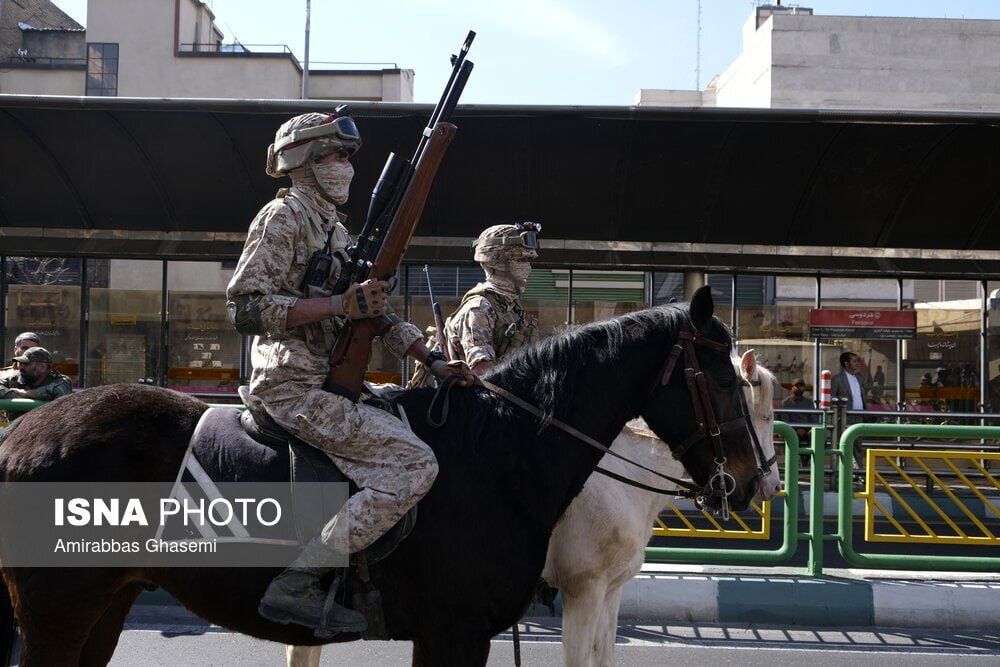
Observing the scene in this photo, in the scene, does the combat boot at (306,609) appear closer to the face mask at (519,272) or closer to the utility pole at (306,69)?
the face mask at (519,272)

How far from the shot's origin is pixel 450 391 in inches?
142

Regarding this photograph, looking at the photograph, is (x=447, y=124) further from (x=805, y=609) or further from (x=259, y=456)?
(x=805, y=609)

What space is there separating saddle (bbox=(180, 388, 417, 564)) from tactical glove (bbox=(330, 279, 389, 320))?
1.41ft

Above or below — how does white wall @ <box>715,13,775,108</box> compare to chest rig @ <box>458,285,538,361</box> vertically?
above

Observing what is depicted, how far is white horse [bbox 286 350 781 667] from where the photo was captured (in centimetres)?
435

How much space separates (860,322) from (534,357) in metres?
12.8

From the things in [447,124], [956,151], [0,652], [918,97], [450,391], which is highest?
[918,97]

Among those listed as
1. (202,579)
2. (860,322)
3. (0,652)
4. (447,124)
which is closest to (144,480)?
(202,579)

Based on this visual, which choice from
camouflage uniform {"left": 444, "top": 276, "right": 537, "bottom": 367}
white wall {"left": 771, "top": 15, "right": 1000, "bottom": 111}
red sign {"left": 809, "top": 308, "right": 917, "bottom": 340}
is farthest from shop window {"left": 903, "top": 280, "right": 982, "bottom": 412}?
white wall {"left": 771, "top": 15, "right": 1000, "bottom": 111}

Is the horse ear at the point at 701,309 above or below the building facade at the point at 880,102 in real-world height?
below

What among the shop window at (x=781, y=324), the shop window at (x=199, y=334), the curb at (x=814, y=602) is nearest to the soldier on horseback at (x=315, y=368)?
the curb at (x=814, y=602)

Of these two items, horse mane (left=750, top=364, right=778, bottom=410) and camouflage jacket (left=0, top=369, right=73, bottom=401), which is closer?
horse mane (left=750, top=364, right=778, bottom=410)

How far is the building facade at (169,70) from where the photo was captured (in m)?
35.8

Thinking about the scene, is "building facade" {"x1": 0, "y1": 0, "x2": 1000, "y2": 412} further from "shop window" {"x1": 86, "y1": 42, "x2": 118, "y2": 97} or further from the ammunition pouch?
"shop window" {"x1": 86, "y1": 42, "x2": 118, "y2": 97}
